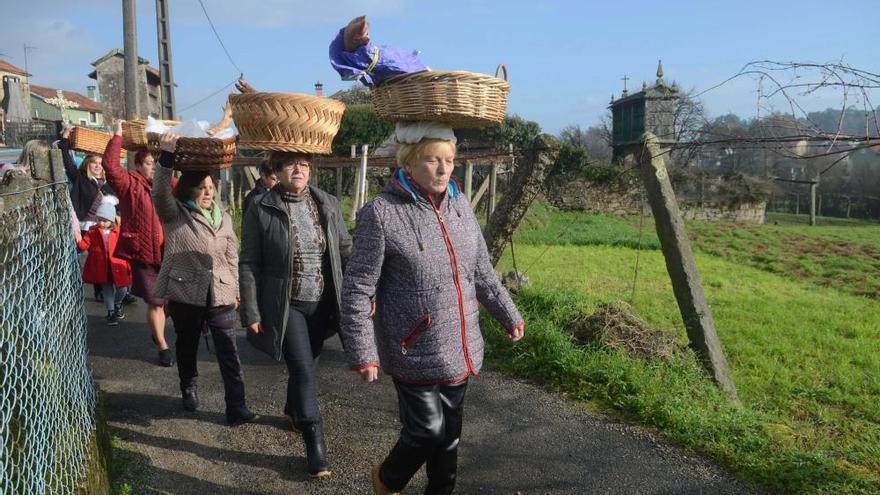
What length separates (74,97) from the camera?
184 feet

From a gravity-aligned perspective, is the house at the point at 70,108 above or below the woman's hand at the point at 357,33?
above

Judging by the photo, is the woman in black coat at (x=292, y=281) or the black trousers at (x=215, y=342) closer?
the woman in black coat at (x=292, y=281)

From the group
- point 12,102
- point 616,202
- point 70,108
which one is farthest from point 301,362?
point 70,108

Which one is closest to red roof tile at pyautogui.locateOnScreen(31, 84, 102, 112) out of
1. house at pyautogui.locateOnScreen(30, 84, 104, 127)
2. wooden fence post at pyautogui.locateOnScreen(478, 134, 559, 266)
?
house at pyautogui.locateOnScreen(30, 84, 104, 127)

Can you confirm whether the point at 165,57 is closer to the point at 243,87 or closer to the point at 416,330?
the point at 243,87

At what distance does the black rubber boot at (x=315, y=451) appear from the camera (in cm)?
343

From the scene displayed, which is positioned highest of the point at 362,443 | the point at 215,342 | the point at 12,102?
the point at 12,102

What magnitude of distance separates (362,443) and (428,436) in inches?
48.9

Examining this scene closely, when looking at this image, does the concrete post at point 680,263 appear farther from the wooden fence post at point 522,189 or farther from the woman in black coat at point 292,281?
the woman in black coat at point 292,281

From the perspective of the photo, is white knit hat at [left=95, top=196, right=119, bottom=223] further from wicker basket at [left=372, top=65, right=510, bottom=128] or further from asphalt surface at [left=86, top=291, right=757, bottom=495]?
wicker basket at [left=372, top=65, right=510, bottom=128]

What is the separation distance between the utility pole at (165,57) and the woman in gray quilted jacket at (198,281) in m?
11.6

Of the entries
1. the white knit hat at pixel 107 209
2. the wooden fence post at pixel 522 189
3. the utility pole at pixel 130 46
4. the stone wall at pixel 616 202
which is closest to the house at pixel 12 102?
the utility pole at pixel 130 46

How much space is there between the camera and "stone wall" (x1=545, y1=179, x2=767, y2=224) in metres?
23.5

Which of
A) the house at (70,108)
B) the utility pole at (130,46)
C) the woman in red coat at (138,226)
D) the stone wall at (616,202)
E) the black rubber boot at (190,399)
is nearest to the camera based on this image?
the black rubber boot at (190,399)
